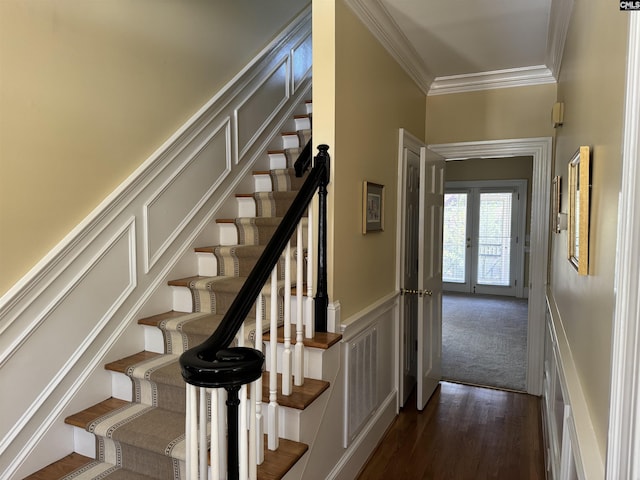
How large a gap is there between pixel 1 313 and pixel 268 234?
159 cm

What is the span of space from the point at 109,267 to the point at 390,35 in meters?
2.24

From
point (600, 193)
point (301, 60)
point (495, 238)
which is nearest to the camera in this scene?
point (600, 193)

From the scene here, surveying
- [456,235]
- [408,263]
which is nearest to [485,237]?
[456,235]

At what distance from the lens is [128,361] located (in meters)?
2.31

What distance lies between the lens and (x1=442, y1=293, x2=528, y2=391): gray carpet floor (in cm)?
412

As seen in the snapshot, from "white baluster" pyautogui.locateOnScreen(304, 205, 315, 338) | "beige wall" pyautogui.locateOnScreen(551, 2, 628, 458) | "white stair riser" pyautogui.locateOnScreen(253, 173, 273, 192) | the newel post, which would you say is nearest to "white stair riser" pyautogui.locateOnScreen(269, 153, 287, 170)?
"white stair riser" pyautogui.locateOnScreen(253, 173, 273, 192)

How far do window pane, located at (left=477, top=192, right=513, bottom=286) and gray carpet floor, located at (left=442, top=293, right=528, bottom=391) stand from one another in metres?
0.55

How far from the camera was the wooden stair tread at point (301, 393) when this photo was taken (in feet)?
6.08

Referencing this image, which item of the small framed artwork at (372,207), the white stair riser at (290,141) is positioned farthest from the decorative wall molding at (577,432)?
the white stair riser at (290,141)

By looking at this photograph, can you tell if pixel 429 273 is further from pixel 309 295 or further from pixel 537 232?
pixel 309 295

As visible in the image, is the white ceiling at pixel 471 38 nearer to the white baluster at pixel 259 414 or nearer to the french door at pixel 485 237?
the white baluster at pixel 259 414

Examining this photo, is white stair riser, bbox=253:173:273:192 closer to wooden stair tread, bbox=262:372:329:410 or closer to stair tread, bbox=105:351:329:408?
stair tread, bbox=105:351:329:408

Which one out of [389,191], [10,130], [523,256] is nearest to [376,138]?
[389,191]

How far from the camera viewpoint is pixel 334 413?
87.4 inches
